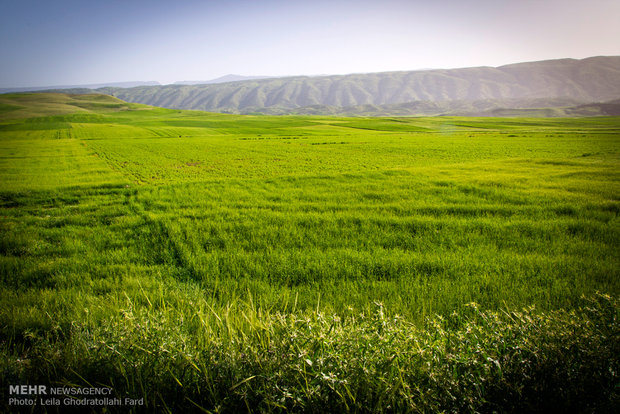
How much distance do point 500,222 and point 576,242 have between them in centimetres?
185

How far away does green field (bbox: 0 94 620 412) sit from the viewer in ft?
6.34

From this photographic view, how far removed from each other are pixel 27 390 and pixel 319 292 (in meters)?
2.97

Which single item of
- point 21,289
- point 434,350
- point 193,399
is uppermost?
point 434,350

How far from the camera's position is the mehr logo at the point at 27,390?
6.06 feet

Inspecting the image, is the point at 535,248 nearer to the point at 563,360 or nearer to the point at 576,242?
the point at 576,242

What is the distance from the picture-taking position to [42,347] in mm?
2246

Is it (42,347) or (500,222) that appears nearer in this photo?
(42,347)

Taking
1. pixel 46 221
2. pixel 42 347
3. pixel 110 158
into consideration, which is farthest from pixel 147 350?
pixel 110 158

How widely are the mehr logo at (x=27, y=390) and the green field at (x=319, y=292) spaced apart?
5.2 inches

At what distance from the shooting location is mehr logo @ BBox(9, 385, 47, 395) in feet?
6.06

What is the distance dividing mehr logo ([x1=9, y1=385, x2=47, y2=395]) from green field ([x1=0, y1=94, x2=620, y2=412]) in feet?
0.43

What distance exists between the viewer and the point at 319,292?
12.7ft

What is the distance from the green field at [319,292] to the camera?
1.93 m

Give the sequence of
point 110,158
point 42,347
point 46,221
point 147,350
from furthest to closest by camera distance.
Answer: point 110,158, point 46,221, point 42,347, point 147,350
